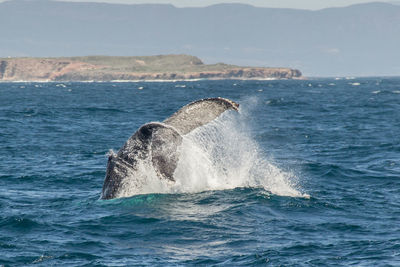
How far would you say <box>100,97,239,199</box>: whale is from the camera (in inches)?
453

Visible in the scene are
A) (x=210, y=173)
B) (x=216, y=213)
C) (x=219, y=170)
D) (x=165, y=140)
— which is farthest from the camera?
(x=219, y=170)

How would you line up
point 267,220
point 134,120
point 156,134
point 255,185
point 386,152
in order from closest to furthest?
point 156,134, point 267,220, point 255,185, point 386,152, point 134,120

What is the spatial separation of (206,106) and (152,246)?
293 cm

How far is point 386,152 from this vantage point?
2302 centimetres

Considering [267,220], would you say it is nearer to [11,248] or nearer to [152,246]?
[152,246]

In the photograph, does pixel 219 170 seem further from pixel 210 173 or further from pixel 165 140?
pixel 165 140

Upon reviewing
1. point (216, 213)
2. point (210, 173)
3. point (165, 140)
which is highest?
point (165, 140)

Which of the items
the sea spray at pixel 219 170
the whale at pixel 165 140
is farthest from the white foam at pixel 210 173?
the whale at pixel 165 140

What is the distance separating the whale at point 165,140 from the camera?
11516mm

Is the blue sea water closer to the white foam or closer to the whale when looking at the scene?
the white foam

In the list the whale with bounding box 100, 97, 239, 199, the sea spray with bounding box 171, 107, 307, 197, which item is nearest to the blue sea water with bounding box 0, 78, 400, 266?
the sea spray with bounding box 171, 107, 307, 197

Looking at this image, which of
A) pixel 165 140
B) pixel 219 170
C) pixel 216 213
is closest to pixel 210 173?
pixel 219 170

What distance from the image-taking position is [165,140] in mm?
11617

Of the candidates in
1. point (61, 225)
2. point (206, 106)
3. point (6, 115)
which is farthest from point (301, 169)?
point (6, 115)
